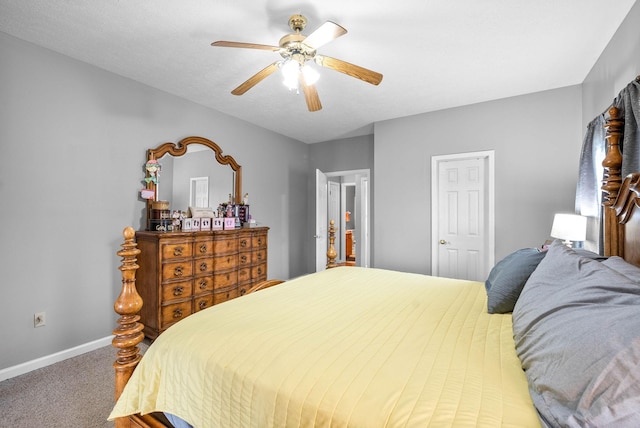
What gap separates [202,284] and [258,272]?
838mm

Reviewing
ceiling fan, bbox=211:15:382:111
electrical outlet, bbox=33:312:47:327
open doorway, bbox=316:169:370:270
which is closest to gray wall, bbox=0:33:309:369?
electrical outlet, bbox=33:312:47:327

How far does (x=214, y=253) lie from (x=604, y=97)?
3.92 m

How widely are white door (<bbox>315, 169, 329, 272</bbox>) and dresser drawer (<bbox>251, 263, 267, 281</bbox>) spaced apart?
1308mm

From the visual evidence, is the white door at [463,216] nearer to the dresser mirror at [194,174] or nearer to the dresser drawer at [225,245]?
the dresser drawer at [225,245]

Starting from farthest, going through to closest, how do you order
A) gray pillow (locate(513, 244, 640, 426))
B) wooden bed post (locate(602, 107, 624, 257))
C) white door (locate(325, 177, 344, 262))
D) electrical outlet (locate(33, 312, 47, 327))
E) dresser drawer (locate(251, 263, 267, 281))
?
1. white door (locate(325, 177, 344, 262))
2. dresser drawer (locate(251, 263, 267, 281))
3. electrical outlet (locate(33, 312, 47, 327))
4. wooden bed post (locate(602, 107, 624, 257))
5. gray pillow (locate(513, 244, 640, 426))

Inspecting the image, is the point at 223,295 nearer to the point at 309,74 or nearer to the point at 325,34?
the point at 309,74

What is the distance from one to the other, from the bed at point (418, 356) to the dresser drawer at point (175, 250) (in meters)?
1.38

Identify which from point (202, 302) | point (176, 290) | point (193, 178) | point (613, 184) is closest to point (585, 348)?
point (613, 184)

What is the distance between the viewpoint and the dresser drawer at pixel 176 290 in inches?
108

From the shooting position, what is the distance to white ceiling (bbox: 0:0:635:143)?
6.32 ft

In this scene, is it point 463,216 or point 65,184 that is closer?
point 65,184

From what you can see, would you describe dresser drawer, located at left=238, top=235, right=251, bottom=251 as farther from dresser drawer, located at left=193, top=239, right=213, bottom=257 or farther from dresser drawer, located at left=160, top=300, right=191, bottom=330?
dresser drawer, located at left=160, top=300, right=191, bottom=330

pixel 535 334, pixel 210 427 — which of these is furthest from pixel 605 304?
pixel 210 427

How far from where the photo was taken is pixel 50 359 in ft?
7.87
